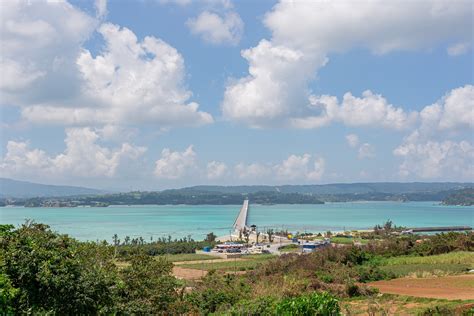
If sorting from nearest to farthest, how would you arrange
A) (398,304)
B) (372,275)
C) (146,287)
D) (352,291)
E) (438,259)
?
(146,287)
(398,304)
(352,291)
(372,275)
(438,259)

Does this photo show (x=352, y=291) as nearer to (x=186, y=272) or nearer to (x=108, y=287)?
(x=108, y=287)

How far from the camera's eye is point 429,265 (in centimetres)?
3253

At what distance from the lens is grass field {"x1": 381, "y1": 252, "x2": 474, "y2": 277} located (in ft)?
95.4

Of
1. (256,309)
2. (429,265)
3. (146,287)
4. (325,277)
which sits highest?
(146,287)

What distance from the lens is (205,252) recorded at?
73125mm

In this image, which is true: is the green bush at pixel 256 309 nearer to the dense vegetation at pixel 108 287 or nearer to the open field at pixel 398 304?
the dense vegetation at pixel 108 287

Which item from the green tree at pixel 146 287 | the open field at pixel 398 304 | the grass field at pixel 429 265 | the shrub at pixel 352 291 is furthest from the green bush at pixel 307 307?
the grass field at pixel 429 265

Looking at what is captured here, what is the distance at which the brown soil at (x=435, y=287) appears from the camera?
21.0 meters

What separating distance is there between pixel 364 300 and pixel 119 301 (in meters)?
11.2

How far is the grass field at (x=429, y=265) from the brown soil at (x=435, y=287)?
6.49 ft

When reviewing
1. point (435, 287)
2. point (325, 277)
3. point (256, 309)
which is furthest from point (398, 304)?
point (256, 309)

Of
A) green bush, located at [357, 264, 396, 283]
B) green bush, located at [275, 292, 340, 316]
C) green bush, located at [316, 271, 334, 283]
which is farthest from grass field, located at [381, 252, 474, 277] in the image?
green bush, located at [275, 292, 340, 316]

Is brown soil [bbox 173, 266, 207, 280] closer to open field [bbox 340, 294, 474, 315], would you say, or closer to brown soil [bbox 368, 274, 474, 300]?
brown soil [bbox 368, 274, 474, 300]

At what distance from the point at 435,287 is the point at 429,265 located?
9.55m
